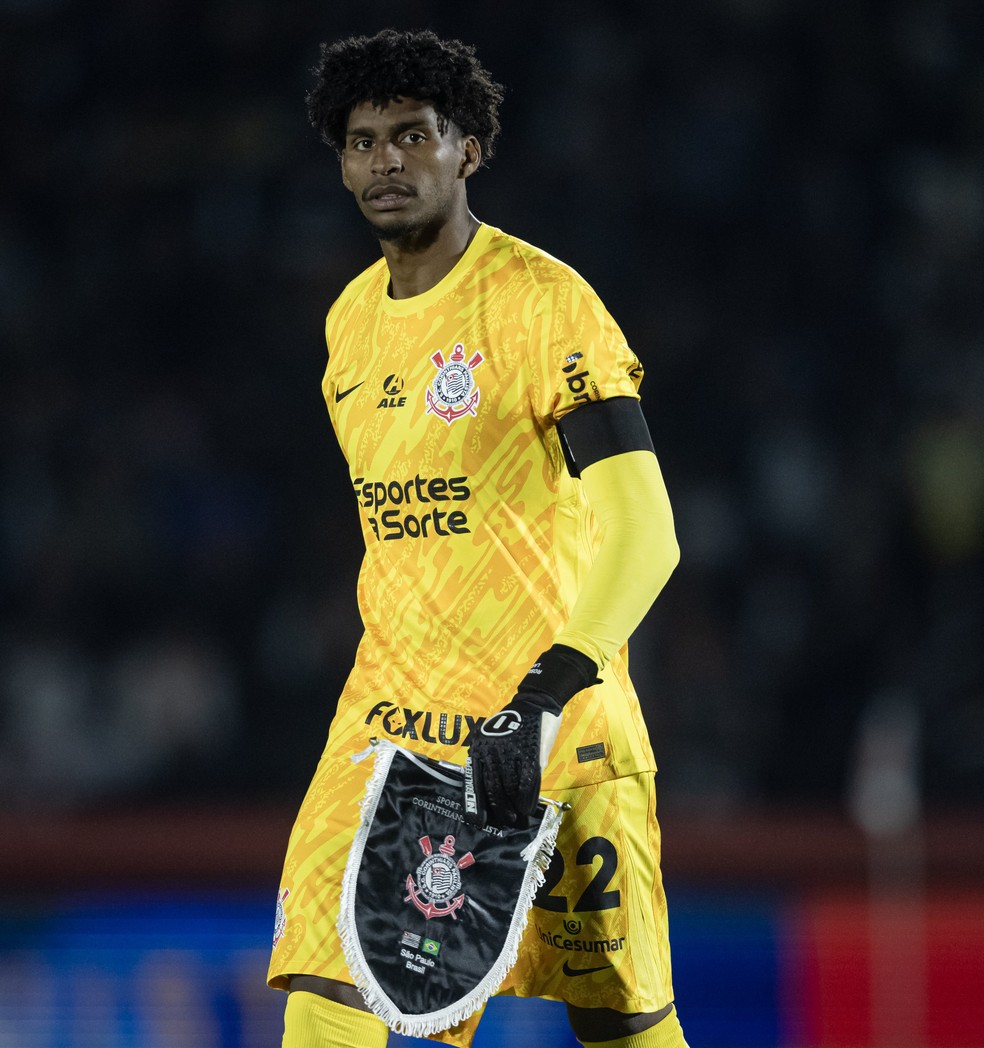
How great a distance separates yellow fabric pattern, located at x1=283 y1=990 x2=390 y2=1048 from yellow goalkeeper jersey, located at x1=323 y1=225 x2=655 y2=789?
47 cm

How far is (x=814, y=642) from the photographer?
343 inches

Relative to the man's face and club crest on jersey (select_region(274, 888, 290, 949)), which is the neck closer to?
the man's face

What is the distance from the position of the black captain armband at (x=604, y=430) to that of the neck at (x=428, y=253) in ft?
1.46

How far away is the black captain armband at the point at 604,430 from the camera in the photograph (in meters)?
3.16

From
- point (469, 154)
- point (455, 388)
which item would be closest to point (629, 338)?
point (469, 154)

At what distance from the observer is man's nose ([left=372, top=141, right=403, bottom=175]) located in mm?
3357

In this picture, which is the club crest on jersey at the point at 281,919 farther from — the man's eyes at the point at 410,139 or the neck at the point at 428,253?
the man's eyes at the point at 410,139

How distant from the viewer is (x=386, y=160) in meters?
3.36

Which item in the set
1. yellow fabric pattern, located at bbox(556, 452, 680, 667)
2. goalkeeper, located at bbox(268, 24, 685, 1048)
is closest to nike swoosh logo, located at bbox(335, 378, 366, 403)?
goalkeeper, located at bbox(268, 24, 685, 1048)

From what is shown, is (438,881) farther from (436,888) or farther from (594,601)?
(594,601)

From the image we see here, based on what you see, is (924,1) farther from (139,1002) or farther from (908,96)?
(139,1002)

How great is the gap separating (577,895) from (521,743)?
547mm

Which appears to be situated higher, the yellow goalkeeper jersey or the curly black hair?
the curly black hair

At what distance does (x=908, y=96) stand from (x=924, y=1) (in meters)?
0.63
